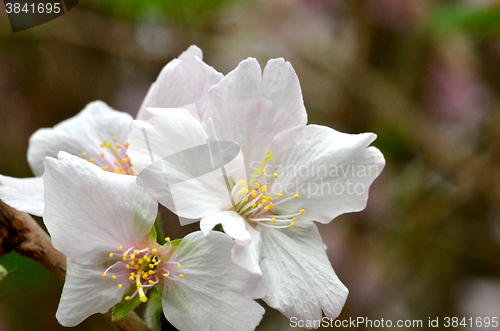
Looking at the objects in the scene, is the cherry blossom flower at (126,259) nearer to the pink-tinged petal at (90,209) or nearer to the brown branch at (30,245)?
the pink-tinged petal at (90,209)

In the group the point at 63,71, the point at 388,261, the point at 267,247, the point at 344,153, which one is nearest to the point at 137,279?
the point at 267,247

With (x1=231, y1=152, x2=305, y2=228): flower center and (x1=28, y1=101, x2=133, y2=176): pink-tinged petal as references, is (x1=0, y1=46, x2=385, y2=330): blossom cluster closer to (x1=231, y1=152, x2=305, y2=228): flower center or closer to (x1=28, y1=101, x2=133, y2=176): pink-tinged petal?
(x1=231, y1=152, x2=305, y2=228): flower center

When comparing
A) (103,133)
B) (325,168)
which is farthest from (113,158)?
(325,168)

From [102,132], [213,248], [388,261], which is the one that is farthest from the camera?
[388,261]

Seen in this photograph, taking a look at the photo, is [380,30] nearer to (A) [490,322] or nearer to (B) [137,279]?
(A) [490,322]

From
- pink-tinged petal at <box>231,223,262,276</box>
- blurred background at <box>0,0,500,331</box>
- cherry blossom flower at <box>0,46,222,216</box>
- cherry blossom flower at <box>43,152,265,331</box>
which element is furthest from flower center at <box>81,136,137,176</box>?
blurred background at <box>0,0,500,331</box>

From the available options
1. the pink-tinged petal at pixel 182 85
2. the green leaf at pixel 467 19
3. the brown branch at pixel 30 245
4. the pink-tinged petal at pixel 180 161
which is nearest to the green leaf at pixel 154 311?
the brown branch at pixel 30 245

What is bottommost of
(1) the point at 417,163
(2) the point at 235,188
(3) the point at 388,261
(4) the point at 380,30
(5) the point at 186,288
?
(3) the point at 388,261
